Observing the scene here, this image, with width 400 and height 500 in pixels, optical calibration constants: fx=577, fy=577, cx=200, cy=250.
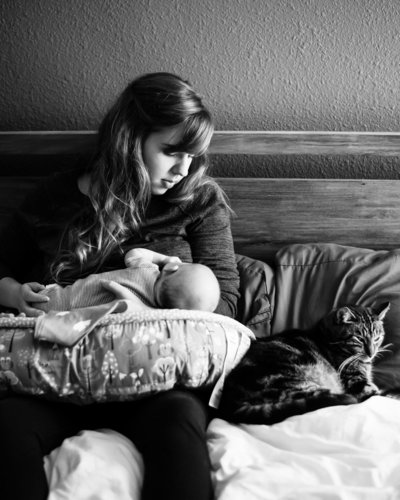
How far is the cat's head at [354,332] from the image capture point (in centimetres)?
135

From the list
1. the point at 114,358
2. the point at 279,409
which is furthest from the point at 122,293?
the point at 279,409

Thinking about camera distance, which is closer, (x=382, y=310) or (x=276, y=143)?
(x=382, y=310)

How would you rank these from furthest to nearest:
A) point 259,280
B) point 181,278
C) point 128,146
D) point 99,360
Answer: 1. point 259,280
2. point 128,146
3. point 181,278
4. point 99,360

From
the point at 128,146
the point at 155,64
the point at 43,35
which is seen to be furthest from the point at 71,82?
the point at 128,146

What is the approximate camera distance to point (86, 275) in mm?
1426

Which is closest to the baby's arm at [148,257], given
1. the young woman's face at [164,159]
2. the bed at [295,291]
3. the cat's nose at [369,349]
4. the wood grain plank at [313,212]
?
the young woman's face at [164,159]

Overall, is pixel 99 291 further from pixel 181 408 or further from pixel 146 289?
pixel 181 408

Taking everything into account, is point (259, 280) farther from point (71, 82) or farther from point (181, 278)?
point (71, 82)

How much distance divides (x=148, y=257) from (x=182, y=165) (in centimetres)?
24

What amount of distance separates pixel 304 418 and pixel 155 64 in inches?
45.7

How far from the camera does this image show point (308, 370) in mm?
1309

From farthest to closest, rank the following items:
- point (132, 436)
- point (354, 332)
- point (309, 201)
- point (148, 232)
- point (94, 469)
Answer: point (309, 201)
point (148, 232)
point (354, 332)
point (132, 436)
point (94, 469)

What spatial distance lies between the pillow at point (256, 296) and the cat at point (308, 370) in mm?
99

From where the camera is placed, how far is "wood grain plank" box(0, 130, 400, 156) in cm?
166
